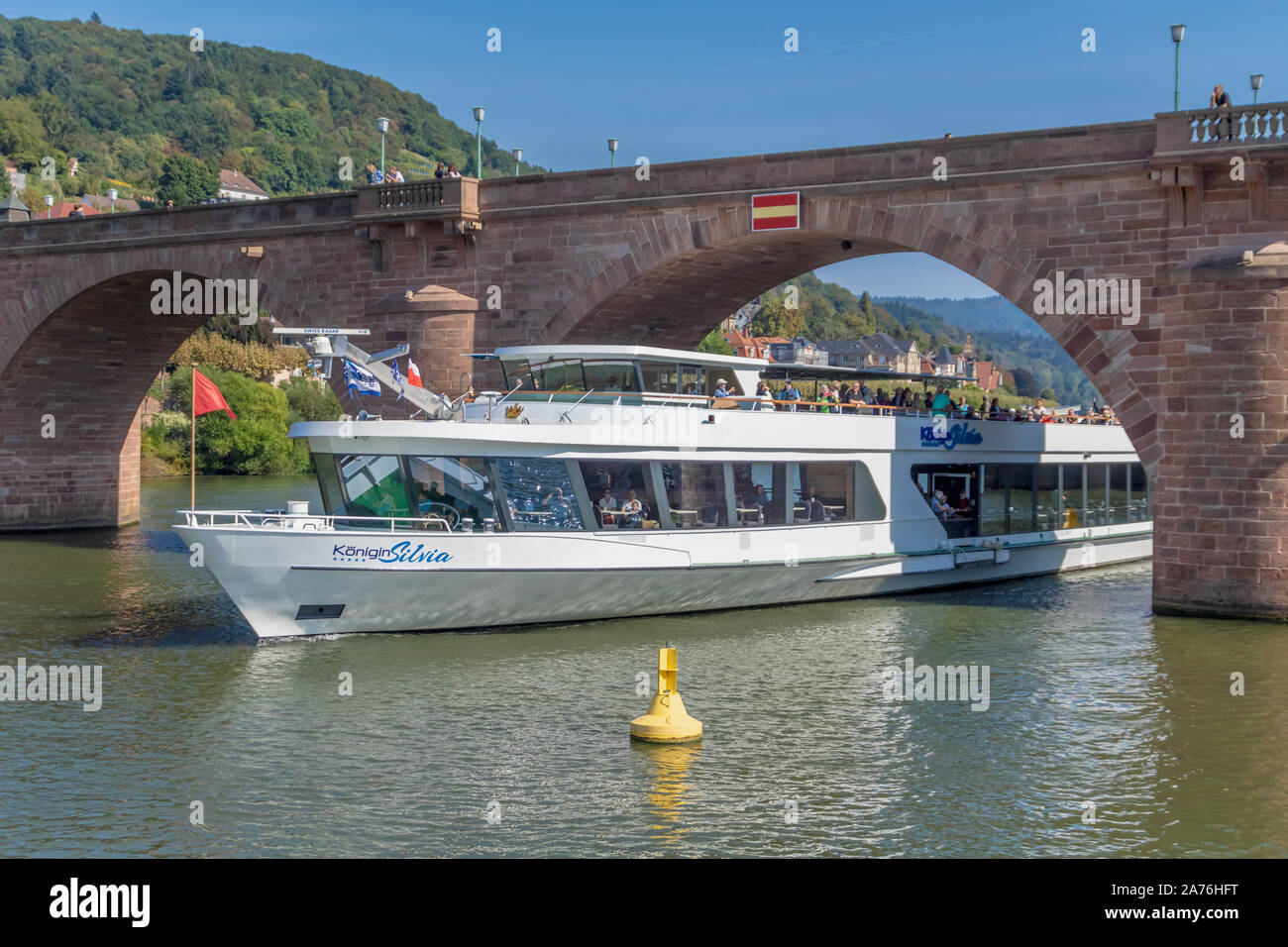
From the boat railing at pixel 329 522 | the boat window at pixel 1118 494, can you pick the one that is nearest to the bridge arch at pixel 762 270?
the boat window at pixel 1118 494

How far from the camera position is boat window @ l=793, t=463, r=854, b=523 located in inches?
992

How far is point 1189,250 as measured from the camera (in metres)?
23.9

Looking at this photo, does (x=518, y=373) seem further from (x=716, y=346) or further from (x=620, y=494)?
(x=716, y=346)

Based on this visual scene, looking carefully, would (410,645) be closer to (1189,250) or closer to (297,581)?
(297,581)

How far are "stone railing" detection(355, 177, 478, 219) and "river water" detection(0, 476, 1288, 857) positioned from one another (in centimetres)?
1143

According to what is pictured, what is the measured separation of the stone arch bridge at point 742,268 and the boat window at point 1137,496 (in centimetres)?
861

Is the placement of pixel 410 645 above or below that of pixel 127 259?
below

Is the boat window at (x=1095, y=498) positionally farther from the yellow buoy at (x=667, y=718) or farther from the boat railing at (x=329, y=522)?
the yellow buoy at (x=667, y=718)

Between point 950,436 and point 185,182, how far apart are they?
347 feet

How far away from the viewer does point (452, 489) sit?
21797 millimetres

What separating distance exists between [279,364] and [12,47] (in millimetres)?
115954

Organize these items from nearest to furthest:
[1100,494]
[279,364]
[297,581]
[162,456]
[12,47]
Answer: [297,581]
[1100,494]
[162,456]
[279,364]
[12,47]
